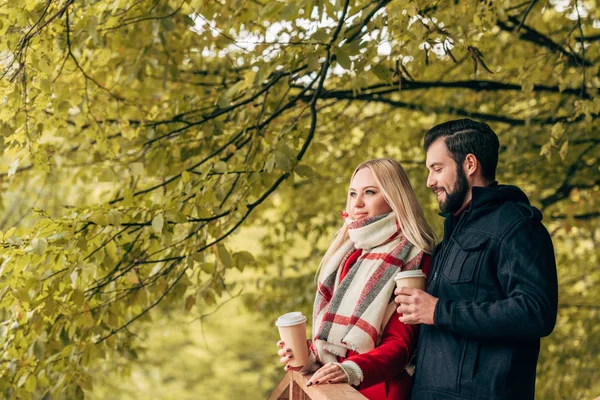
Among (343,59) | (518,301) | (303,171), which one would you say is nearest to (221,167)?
(303,171)

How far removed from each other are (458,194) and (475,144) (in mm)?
159

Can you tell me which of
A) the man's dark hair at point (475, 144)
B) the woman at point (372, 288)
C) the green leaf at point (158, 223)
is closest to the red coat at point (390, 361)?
the woman at point (372, 288)

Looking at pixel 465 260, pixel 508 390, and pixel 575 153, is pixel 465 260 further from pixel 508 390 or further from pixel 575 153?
pixel 575 153

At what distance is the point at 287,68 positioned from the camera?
413 cm

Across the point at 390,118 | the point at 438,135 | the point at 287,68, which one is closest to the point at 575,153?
the point at 390,118

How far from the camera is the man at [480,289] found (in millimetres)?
2094

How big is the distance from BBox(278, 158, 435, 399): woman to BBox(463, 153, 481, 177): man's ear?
286 millimetres

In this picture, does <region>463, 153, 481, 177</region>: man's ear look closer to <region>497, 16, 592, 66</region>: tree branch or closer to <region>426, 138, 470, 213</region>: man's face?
<region>426, 138, 470, 213</region>: man's face

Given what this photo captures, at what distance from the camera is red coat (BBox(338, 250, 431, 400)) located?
234 cm

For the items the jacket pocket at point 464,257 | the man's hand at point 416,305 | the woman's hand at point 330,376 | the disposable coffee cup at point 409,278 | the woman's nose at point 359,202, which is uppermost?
the woman's nose at point 359,202

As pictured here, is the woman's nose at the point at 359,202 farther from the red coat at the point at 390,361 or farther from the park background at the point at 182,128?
the park background at the point at 182,128

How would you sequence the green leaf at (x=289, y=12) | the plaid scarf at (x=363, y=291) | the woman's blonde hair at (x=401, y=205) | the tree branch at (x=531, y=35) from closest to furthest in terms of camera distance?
the plaid scarf at (x=363, y=291), the woman's blonde hair at (x=401, y=205), the green leaf at (x=289, y=12), the tree branch at (x=531, y=35)

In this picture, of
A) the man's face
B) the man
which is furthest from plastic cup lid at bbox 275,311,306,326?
the man's face

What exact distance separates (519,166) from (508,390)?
14.4 feet
